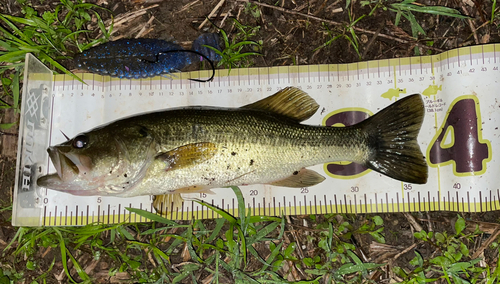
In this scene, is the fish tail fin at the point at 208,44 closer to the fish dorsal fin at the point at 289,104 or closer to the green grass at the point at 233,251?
the fish dorsal fin at the point at 289,104

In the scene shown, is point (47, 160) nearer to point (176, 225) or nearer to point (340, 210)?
point (176, 225)

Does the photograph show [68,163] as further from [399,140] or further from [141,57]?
[399,140]

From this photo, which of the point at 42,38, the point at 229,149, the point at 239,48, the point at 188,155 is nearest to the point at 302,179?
the point at 229,149

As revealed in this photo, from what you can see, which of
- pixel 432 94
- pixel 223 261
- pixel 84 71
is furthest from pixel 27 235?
pixel 432 94

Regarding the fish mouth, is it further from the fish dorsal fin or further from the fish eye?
the fish dorsal fin

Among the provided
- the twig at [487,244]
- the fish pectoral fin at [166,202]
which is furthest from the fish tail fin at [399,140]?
the fish pectoral fin at [166,202]

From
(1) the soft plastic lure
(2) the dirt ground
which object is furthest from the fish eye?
(2) the dirt ground
